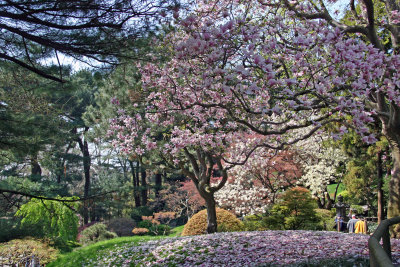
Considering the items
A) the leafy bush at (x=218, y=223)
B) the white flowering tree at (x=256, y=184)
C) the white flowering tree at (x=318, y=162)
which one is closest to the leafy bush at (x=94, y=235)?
the white flowering tree at (x=256, y=184)

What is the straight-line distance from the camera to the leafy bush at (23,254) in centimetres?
879

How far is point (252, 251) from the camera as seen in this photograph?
677 cm

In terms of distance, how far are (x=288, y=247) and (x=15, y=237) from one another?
1053 centimetres

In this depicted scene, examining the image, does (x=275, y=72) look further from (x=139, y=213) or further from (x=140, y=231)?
(x=139, y=213)

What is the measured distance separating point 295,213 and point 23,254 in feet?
26.5

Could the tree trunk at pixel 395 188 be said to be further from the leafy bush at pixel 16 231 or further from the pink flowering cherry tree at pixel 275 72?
the leafy bush at pixel 16 231

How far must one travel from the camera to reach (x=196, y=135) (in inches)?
334

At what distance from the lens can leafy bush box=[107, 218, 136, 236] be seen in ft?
61.0

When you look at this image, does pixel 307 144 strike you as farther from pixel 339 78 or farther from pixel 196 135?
pixel 339 78

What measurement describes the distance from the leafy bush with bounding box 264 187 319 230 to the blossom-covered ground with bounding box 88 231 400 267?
2.60m

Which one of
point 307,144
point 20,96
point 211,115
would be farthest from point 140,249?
point 307,144

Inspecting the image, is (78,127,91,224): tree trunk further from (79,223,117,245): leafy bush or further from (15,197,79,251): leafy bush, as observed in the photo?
(15,197,79,251): leafy bush

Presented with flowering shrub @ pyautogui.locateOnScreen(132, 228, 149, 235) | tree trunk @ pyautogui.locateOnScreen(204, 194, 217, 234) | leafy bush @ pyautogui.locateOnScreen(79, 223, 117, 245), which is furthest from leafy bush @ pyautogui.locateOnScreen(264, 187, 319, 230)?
flowering shrub @ pyautogui.locateOnScreen(132, 228, 149, 235)

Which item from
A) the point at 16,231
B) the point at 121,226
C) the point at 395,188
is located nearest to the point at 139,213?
the point at 121,226
